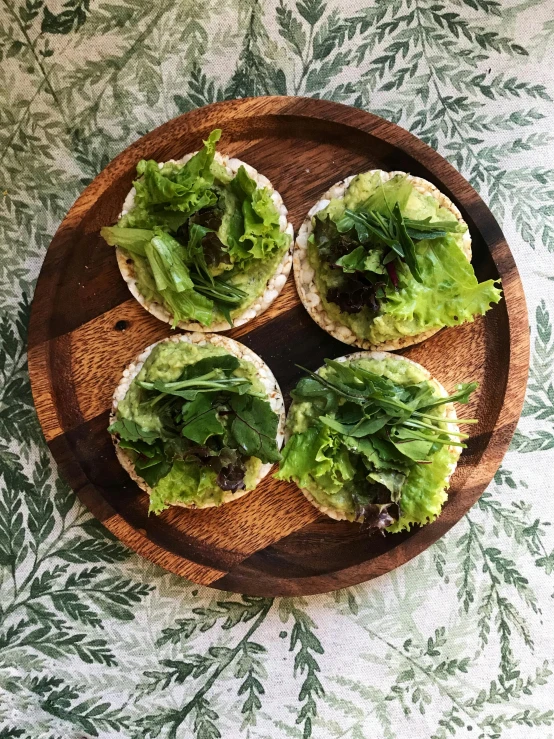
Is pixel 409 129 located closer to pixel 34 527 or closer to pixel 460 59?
pixel 460 59

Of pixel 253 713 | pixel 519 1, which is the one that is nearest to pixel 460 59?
pixel 519 1

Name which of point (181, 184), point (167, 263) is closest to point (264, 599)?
point (167, 263)

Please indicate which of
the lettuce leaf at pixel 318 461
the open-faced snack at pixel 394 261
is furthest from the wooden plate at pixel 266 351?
the lettuce leaf at pixel 318 461

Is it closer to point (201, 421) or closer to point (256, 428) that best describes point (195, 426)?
point (201, 421)

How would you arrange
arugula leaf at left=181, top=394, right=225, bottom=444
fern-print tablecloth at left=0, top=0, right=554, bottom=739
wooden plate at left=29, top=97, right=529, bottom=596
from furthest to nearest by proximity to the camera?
fern-print tablecloth at left=0, top=0, right=554, bottom=739, wooden plate at left=29, top=97, right=529, bottom=596, arugula leaf at left=181, top=394, right=225, bottom=444

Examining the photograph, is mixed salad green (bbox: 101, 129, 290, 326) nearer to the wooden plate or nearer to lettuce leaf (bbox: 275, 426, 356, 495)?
the wooden plate

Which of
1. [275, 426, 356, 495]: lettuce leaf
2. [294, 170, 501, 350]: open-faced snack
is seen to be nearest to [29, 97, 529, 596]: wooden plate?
[294, 170, 501, 350]: open-faced snack
